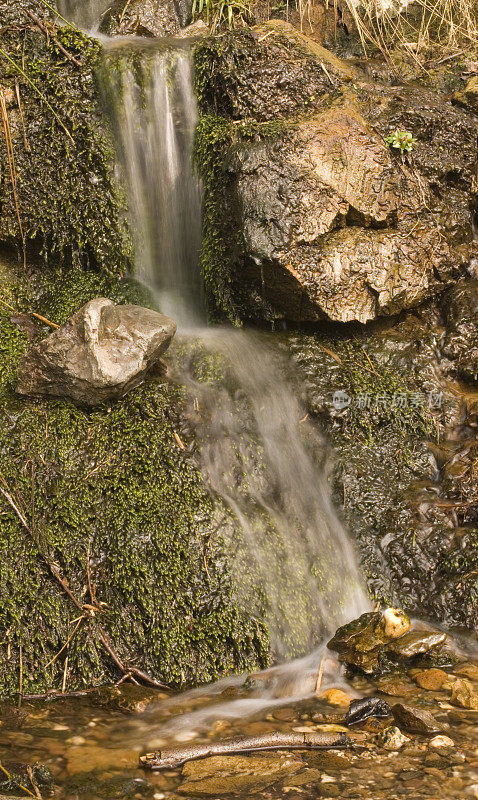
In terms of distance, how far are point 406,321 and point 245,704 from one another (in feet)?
9.41

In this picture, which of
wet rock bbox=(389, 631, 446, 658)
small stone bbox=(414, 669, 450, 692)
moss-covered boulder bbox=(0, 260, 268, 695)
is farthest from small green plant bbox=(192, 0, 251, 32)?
small stone bbox=(414, 669, 450, 692)

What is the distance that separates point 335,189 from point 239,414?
1658 mm

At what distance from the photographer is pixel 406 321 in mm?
4914

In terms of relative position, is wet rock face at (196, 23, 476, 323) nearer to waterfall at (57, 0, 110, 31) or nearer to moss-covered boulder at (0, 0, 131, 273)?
moss-covered boulder at (0, 0, 131, 273)

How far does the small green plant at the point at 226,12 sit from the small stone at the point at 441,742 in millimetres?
4900

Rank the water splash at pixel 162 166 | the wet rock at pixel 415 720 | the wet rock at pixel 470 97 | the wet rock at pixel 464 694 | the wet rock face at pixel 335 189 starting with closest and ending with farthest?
the wet rock at pixel 415 720 → the wet rock at pixel 464 694 → the wet rock face at pixel 335 189 → the water splash at pixel 162 166 → the wet rock at pixel 470 97

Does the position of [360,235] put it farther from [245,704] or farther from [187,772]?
[187,772]

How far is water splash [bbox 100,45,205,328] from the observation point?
4.89 metres

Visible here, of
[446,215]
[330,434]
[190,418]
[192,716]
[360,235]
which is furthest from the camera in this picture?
[446,215]

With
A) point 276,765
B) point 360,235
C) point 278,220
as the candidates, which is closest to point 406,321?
point 360,235

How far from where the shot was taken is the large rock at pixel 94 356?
12.5 feet

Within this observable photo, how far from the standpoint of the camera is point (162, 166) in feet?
16.5

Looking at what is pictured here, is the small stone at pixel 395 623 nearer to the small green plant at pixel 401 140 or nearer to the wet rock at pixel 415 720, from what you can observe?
the wet rock at pixel 415 720

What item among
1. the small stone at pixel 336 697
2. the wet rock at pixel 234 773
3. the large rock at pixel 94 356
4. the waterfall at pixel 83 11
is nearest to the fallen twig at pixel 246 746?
the wet rock at pixel 234 773
